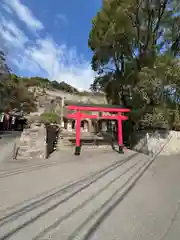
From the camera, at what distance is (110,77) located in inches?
610

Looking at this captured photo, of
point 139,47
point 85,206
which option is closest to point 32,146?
point 85,206

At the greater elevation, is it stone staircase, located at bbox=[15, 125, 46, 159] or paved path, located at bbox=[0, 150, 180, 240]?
stone staircase, located at bbox=[15, 125, 46, 159]

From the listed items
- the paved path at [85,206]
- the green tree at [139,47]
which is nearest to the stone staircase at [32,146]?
the paved path at [85,206]

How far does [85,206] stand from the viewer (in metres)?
3.53

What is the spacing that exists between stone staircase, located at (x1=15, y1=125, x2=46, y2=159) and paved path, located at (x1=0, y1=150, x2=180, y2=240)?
201cm

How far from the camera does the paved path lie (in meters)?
2.67

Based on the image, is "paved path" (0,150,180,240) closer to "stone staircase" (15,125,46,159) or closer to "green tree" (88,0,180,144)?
"stone staircase" (15,125,46,159)

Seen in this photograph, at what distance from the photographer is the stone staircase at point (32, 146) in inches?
316

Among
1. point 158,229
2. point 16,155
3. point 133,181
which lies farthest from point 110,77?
point 158,229

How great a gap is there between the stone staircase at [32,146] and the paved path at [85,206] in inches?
79.2

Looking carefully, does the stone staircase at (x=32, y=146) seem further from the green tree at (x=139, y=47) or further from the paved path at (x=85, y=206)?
the green tree at (x=139, y=47)

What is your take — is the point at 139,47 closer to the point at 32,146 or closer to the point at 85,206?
the point at 32,146

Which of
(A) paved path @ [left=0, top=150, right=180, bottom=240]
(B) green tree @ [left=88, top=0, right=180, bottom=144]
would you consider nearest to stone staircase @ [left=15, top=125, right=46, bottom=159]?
(A) paved path @ [left=0, top=150, right=180, bottom=240]

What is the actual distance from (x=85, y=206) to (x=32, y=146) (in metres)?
5.23
